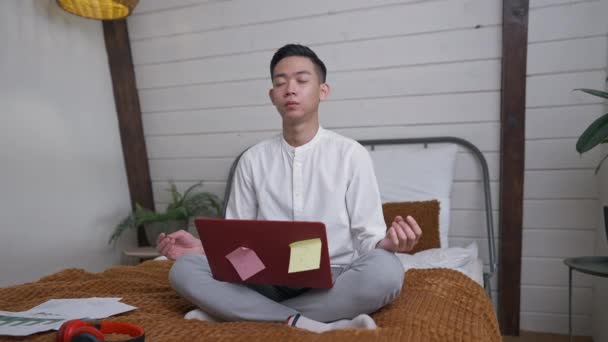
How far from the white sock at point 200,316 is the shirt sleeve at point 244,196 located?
0.40 m

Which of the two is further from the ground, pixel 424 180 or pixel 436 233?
pixel 424 180

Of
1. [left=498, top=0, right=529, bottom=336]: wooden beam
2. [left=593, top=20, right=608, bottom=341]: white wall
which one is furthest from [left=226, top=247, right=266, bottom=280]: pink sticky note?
[left=593, top=20, right=608, bottom=341]: white wall

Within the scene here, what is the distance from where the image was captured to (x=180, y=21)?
250 cm

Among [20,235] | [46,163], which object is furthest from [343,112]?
[20,235]

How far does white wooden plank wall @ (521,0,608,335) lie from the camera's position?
183 cm

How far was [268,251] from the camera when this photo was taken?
994 mm

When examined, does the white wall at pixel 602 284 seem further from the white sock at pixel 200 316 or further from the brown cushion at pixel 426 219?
the white sock at pixel 200 316

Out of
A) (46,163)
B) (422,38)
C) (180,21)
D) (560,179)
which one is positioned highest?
(180,21)

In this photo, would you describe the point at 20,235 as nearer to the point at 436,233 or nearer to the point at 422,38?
the point at 436,233

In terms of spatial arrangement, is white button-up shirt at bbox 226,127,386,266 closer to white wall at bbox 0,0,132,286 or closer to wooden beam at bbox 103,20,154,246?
white wall at bbox 0,0,132,286

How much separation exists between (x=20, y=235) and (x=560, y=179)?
2613 mm

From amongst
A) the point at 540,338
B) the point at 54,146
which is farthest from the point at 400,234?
the point at 54,146

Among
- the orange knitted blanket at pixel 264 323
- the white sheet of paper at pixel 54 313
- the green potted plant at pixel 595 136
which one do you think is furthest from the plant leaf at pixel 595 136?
the white sheet of paper at pixel 54 313

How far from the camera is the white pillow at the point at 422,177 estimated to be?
1.93m
